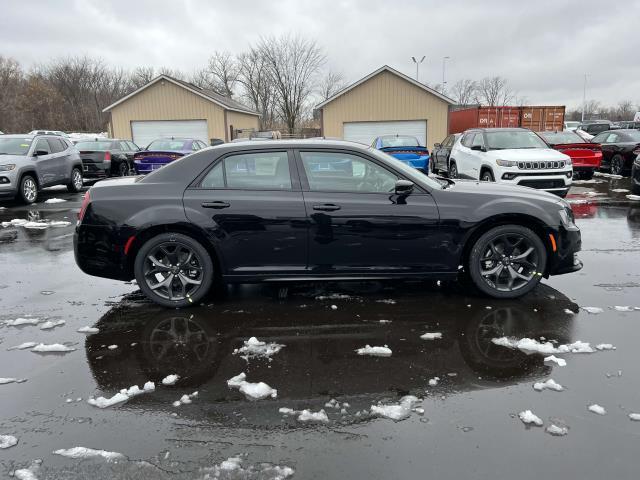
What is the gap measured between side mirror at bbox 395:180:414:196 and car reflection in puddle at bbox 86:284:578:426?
1.11 m

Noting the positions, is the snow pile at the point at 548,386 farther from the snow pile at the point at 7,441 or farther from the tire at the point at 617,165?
the tire at the point at 617,165

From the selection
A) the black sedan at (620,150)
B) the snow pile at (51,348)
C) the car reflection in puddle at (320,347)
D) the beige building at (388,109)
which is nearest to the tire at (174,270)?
the car reflection in puddle at (320,347)

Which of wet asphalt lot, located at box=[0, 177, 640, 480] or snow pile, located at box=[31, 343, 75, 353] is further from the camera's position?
snow pile, located at box=[31, 343, 75, 353]

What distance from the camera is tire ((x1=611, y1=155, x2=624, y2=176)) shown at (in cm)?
1680

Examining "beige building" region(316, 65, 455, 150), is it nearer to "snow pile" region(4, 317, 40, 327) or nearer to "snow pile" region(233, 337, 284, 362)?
"snow pile" region(4, 317, 40, 327)

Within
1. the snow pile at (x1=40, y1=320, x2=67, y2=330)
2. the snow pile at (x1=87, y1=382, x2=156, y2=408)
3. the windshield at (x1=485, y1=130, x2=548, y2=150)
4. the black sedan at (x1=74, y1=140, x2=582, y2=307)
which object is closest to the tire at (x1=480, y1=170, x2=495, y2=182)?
the windshield at (x1=485, y1=130, x2=548, y2=150)

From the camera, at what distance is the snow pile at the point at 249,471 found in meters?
2.50

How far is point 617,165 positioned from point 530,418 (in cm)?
1717

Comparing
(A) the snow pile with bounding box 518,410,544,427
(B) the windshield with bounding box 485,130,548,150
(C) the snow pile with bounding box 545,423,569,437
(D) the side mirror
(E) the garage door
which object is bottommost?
(C) the snow pile with bounding box 545,423,569,437

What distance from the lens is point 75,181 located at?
48.9ft

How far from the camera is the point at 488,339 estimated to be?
13.4 feet

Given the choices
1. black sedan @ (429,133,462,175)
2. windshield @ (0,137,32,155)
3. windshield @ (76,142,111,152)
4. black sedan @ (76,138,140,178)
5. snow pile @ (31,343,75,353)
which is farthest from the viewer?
windshield @ (76,142,111,152)

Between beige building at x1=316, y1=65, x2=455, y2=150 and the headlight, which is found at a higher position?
beige building at x1=316, y1=65, x2=455, y2=150

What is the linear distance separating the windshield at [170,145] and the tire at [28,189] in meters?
4.62
